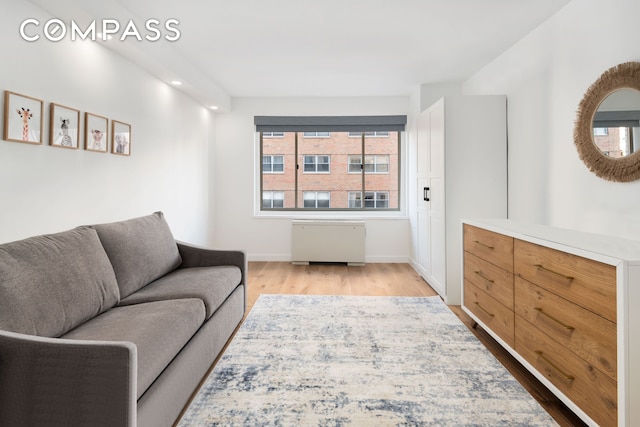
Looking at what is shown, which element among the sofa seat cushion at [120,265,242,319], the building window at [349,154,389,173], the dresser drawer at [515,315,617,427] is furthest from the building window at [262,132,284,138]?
the dresser drawer at [515,315,617,427]

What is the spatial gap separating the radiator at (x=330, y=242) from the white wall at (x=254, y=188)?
294 mm

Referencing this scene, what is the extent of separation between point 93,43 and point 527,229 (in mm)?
3467

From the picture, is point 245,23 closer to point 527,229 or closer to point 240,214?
point 527,229

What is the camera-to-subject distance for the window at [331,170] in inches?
230

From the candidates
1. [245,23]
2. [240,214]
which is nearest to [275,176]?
[240,214]

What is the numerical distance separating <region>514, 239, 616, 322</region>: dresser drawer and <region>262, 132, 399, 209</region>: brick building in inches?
145

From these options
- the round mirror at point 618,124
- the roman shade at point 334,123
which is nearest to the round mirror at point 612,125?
the round mirror at point 618,124

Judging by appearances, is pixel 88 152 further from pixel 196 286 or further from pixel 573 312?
pixel 573 312

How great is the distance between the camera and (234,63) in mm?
4043

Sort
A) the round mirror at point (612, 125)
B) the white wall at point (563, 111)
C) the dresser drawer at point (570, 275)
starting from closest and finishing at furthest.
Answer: the dresser drawer at point (570, 275) < the round mirror at point (612, 125) < the white wall at point (563, 111)

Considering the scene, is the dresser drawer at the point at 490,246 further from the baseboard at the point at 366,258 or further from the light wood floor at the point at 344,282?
the baseboard at the point at 366,258

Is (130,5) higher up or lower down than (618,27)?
higher up

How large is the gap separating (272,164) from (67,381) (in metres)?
4.88

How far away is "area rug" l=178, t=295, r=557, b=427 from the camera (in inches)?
70.9
